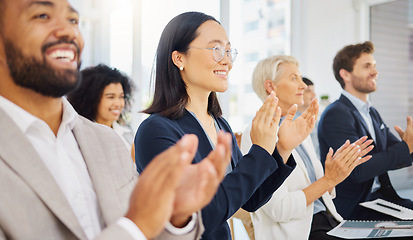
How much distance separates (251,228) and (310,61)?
368cm

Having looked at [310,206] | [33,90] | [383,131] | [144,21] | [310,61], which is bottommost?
[310,206]

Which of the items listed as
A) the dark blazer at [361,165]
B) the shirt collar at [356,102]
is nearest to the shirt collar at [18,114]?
the dark blazer at [361,165]

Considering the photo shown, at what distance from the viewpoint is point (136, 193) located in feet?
2.20

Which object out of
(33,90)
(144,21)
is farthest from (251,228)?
(144,21)

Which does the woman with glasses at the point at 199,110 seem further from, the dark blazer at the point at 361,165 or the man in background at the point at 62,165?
the dark blazer at the point at 361,165

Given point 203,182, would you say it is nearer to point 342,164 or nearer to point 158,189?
point 158,189

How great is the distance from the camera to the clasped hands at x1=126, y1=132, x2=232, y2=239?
641 millimetres

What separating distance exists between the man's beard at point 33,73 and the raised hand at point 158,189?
1.07 feet

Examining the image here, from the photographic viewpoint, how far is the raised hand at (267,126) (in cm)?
129

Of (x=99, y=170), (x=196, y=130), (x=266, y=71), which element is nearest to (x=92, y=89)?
(x=266, y=71)

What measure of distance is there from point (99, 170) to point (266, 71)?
1.85m

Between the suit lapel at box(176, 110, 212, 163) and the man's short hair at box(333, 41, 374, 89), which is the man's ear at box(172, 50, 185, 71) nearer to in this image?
the suit lapel at box(176, 110, 212, 163)

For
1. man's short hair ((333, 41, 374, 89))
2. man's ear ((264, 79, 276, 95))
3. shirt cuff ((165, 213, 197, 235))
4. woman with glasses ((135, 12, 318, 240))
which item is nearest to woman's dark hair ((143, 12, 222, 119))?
woman with glasses ((135, 12, 318, 240))

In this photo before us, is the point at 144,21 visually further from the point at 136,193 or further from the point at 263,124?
the point at 136,193
